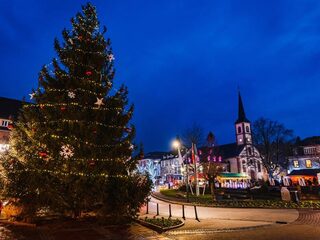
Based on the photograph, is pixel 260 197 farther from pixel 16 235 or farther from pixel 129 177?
pixel 16 235

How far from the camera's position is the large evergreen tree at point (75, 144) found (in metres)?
12.9

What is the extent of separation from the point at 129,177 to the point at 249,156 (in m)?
75.0

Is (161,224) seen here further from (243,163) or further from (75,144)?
(243,163)

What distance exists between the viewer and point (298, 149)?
76.6 meters

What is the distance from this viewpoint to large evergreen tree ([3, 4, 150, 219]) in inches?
509

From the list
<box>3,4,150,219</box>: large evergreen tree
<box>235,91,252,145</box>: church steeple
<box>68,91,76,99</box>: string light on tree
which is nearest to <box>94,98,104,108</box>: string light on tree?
<box>3,4,150,219</box>: large evergreen tree

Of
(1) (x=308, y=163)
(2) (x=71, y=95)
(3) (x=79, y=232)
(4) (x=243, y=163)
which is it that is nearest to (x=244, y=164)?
(4) (x=243, y=163)

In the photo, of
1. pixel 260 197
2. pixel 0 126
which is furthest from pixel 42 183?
pixel 0 126

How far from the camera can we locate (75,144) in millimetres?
13508

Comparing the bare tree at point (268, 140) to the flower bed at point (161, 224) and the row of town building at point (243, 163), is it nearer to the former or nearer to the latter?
the row of town building at point (243, 163)

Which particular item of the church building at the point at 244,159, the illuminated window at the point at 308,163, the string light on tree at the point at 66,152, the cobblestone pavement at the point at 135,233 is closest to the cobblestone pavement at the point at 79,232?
the cobblestone pavement at the point at 135,233

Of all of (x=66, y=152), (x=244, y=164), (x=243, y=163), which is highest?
(x=243, y=163)

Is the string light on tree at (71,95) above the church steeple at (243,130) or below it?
below

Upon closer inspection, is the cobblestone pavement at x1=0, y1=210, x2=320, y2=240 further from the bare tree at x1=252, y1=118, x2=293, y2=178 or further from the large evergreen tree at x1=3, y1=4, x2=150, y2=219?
the bare tree at x1=252, y1=118, x2=293, y2=178
